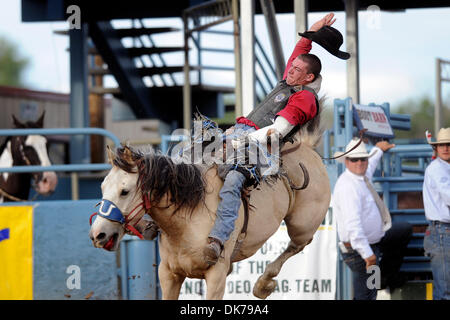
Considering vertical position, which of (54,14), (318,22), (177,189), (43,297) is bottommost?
(43,297)

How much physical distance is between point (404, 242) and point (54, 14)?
23.3ft

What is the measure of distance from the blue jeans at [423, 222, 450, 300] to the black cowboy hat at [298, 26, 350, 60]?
241 centimetres

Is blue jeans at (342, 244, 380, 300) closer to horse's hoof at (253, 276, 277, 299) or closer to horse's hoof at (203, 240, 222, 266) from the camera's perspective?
horse's hoof at (253, 276, 277, 299)

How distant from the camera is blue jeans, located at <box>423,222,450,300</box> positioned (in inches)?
269

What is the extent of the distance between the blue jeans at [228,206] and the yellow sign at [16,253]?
3152 millimetres

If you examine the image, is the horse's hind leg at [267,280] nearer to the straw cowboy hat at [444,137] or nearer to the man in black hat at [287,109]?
the man in black hat at [287,109]

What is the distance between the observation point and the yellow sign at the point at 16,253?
723 cm

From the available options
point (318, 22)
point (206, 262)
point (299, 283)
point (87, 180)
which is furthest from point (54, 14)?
point (206, 262)

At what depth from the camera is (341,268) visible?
7.55m

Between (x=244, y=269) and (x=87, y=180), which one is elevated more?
(x=87, y=180)

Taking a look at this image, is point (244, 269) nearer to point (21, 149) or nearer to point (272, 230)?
point (272, 230)

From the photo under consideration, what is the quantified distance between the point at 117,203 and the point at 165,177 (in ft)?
1.35

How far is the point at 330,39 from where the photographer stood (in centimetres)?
523

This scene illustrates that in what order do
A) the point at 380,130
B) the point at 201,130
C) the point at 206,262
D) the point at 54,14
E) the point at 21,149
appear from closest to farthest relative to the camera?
the point at 206,262, the point at 201,130, the point at 380,130, the point at 21,149, the point at 54,14
